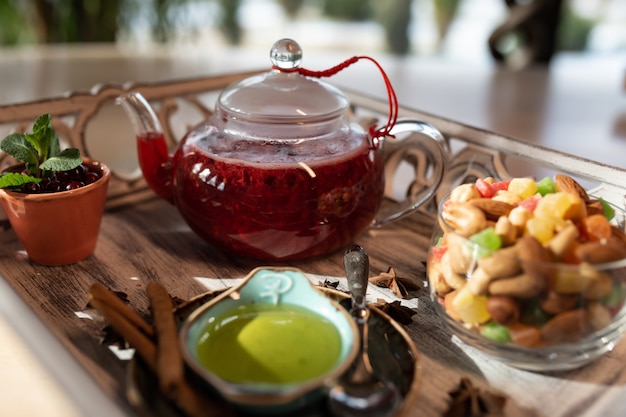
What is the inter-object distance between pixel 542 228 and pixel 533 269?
58 millimetres

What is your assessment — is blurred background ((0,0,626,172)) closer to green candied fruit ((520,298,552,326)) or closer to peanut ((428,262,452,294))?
peanut ((428,262,452,294))

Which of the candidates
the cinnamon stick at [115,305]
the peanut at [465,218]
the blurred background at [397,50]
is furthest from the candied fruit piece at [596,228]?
the blurred background at [397,50]

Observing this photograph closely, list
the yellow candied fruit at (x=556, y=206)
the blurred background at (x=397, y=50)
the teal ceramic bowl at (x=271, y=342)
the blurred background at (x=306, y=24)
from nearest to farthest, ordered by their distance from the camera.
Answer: the teal ceramic bowl at (x=271, y=342), the yellow candied fruit at (x=556, y=206), the blurred background at (x=397, y=50), the blurred background at (x=306, y=24)

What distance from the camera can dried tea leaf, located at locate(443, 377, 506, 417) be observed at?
591 millimetres

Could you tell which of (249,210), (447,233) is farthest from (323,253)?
(447,233)

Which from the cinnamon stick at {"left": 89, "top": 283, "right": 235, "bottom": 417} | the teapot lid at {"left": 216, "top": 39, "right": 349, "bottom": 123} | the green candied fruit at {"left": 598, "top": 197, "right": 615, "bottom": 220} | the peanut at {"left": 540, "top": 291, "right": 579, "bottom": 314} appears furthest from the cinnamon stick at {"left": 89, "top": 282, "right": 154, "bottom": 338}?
the green candied fruit at {"left": 598, "top": 197, "right": 615, "bottom": 220}

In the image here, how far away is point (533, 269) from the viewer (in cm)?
59

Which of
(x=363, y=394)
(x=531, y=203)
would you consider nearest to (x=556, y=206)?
(x=531, y=203)

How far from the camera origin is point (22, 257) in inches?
34.3

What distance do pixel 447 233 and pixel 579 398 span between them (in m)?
0.21

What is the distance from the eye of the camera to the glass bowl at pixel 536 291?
1.94 feet

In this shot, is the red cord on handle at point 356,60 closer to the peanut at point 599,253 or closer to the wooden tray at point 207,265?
the wooden tray at point 207,265

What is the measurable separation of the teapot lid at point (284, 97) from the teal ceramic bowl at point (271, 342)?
8.9 inches

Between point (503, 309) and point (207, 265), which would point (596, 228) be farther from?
point (207, 265)
